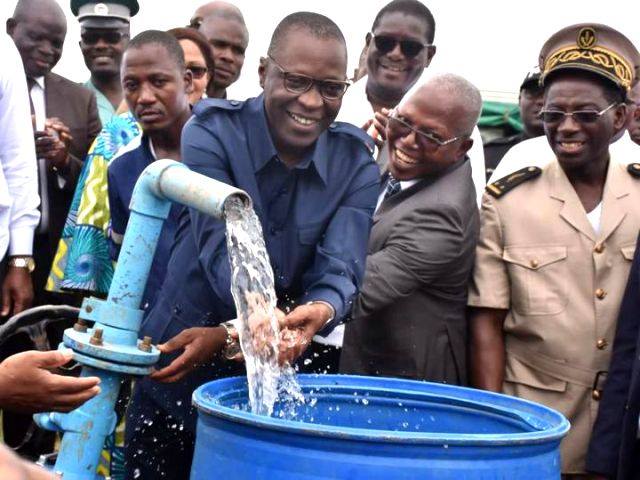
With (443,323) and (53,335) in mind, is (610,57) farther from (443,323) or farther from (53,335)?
(53,335)

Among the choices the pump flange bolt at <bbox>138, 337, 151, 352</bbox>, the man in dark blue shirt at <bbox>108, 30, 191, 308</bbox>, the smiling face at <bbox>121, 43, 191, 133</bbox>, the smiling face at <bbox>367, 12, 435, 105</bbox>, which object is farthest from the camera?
the smiling face at <bbox>367, 12, 435, 105</bbox>

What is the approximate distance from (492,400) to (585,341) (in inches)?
42.4

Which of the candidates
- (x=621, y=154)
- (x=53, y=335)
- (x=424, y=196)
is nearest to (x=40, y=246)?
(x=53, y=335)

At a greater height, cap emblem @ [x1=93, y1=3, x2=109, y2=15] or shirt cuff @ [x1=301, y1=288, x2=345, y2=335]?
cap emblem @ [x1=93, y1=3, x2=109, y2=15]

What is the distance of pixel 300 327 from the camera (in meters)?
2.68

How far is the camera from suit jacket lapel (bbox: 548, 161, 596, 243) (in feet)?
11.5

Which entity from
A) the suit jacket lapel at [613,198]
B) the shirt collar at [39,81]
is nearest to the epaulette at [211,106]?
the suit jacket lapel at [613,198]

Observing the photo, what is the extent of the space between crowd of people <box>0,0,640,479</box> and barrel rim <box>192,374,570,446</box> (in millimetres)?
176

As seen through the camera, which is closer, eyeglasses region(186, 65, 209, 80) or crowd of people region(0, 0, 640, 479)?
crowd of people region(0, 0, 640, 479)

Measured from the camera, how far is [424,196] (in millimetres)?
3537

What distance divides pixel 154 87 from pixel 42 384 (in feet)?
6.83

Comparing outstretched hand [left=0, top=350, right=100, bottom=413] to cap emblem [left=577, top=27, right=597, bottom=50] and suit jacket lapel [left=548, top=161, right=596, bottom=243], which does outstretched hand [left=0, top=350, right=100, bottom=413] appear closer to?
suit jacket lapel [left=548, top=161, right=596, bottom=243]

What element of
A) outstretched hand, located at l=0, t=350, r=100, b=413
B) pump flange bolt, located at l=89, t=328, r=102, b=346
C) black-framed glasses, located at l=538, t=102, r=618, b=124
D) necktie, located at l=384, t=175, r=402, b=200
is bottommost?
outstretched hand, located at l=0, t=350, r=100, b=413

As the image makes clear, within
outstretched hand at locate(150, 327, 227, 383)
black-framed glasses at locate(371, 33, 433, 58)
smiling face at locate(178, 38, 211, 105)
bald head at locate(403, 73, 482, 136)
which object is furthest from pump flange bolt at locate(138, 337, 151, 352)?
black-framed glasses at locate(371, 33, 433, 58)
